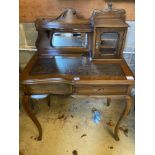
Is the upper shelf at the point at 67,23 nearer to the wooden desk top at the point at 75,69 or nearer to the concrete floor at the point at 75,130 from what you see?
the wooden desk top at the point at 75,69

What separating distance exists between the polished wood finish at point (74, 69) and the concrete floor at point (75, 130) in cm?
40

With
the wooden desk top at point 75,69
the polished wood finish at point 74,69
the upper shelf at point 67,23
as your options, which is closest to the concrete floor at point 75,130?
the polished wood finish at point 74,69

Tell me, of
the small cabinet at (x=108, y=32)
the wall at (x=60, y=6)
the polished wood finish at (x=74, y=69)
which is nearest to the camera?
the polished wood finish at (x=74, y=69)

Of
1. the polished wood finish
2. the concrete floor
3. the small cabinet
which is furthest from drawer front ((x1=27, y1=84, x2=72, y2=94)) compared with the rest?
the concrete floor

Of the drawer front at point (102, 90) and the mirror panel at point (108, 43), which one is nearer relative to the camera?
the drawer front at point (102, 90)

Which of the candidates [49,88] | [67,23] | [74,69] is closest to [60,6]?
[67,23]

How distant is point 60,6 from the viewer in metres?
1.54

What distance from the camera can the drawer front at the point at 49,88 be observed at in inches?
51.2

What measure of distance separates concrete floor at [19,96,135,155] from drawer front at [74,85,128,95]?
570 millimetres

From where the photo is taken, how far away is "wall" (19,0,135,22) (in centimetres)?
151

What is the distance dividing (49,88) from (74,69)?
232 mm
